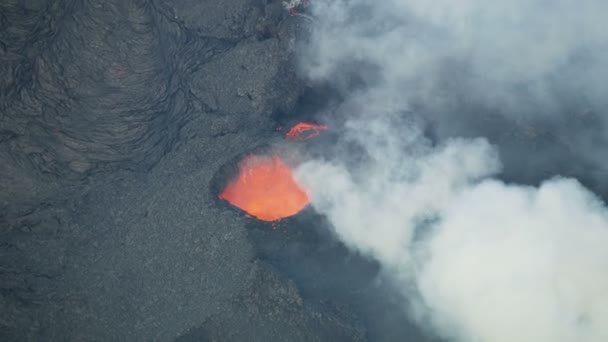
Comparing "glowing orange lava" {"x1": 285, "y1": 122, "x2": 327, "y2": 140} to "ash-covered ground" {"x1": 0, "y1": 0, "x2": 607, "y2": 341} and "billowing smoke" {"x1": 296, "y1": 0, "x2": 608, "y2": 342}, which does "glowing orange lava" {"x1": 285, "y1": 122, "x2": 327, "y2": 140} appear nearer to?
"ash-covered ground" {"x1": 0, "y1": 0, "x2": 607, "y2": 341}

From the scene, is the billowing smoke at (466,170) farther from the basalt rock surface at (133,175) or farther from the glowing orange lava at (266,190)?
the basalt rock surface at (133,175)

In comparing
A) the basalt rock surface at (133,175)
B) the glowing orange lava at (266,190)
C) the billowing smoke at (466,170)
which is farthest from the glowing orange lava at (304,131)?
the glowing orange lava at (266,190)

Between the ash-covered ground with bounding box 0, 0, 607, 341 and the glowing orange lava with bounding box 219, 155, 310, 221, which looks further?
the glowing orange lava with bounding box 219, 155, 310, 221

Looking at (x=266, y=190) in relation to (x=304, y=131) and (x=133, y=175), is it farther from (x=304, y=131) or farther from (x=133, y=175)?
(x=133, y=175)

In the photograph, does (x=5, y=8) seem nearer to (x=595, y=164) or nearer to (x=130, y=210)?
(x=130, y=210)

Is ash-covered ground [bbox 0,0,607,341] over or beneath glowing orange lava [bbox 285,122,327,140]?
beneath

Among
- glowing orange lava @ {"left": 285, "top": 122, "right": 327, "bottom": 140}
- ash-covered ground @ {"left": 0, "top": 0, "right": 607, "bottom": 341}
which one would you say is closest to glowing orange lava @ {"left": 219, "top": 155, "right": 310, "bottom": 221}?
ash-covered ground @ {"left": 0, "top": 0, "right": 607, "bottom": 341}

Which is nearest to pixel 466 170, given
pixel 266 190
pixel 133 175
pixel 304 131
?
pixel 304 131
